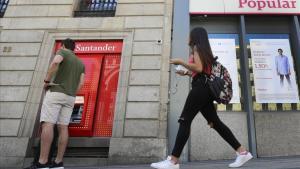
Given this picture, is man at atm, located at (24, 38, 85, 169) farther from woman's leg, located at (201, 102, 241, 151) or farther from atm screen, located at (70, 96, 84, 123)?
atm screen, located at (70, 96, 84, 123)

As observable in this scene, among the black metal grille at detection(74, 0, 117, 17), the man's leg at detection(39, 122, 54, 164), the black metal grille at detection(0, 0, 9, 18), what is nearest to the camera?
the man's leg at detection(39, 122, 54, 164)

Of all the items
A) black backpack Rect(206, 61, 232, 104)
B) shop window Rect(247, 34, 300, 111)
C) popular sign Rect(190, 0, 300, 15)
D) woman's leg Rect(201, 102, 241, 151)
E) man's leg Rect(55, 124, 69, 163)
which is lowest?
man's leg Rect(55, 124, 69, 163)

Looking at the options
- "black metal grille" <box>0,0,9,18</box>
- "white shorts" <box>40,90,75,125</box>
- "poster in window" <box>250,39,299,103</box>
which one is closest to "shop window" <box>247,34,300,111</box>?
"poster in window" <box>250,39,299,103</box>

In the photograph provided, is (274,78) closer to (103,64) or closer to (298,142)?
(298,142)

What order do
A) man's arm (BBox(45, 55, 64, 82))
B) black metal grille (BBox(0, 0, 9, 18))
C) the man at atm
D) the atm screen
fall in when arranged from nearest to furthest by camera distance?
the man at atm → man's arm (BBox(45, 55, 64, 82)) → the atm screen → black metal grille (BBox(0, 0, 9, 18))

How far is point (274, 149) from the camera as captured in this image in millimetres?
7719

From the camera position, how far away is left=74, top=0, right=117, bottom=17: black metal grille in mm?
9508

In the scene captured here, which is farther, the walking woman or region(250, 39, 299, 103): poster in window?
region(250, 39, 299, 103): poster in window

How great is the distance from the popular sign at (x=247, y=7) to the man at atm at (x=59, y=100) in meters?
4.58

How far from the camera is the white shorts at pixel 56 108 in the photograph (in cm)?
496

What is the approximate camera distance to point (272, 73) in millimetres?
8492

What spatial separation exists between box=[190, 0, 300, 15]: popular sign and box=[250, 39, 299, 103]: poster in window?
0.79m

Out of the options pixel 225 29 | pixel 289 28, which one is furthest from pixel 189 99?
pixel 289 28

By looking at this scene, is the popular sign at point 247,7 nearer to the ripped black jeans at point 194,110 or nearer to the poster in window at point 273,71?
the poster in window at point 273,71
